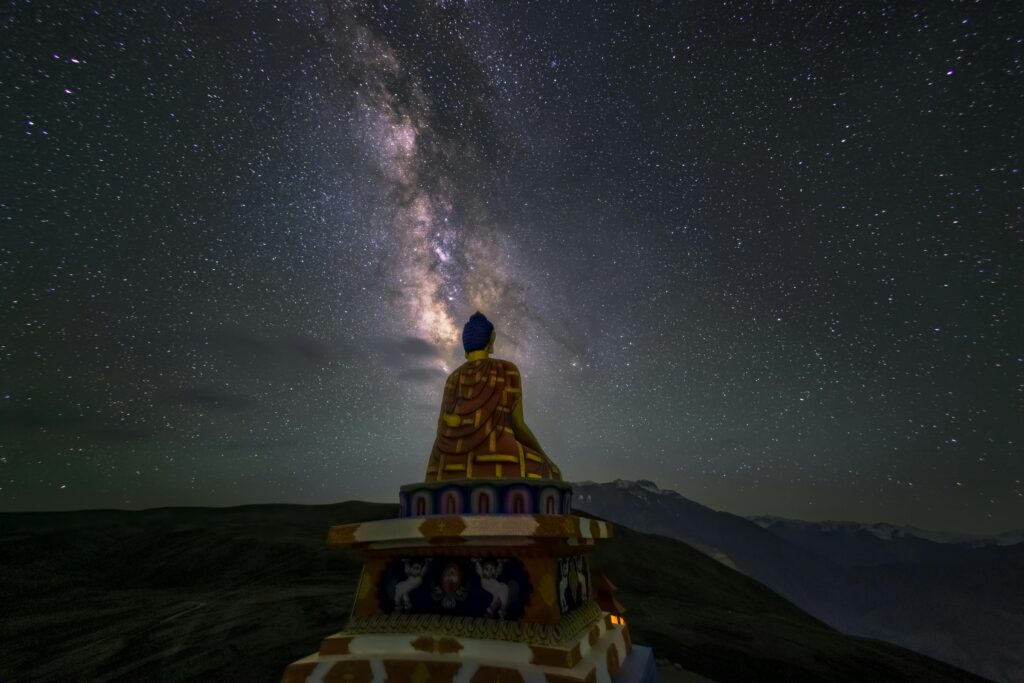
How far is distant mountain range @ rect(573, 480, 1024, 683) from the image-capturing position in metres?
68.6

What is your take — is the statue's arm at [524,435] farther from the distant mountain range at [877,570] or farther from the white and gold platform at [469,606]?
the distant mountain range at [877,570]

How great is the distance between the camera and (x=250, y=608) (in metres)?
10.0


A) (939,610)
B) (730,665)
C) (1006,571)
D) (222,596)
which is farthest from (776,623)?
(1006,571)

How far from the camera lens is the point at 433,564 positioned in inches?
181

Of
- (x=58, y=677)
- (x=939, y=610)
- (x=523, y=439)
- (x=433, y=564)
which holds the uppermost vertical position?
(x=523, y=439)

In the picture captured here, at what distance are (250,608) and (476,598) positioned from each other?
845 centimetres

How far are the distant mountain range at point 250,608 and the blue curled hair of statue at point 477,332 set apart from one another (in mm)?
5217

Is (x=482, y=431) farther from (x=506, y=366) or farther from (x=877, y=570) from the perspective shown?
(x=877, y=570)

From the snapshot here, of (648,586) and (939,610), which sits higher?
(648,586)

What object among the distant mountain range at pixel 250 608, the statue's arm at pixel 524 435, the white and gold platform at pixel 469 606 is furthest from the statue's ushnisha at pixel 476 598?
the distant mountain range at pixel 250 608

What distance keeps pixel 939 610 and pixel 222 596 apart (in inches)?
4180

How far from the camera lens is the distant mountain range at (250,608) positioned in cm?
763

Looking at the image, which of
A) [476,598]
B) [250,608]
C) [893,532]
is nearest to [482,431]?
[476,598]

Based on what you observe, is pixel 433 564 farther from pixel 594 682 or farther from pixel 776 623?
pixel 776 623
